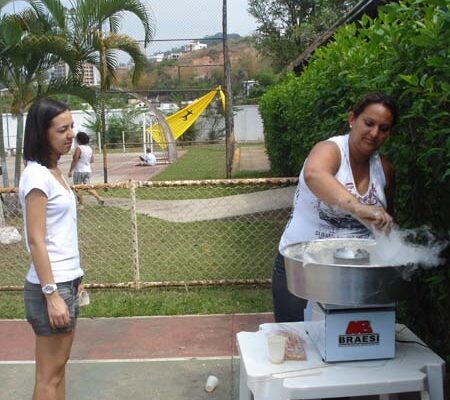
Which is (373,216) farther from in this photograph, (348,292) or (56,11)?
(56,11)

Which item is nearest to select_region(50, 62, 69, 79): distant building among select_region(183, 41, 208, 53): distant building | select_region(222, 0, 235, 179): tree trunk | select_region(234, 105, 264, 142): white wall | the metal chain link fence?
the metal chain link fence

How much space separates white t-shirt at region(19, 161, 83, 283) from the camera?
2.61 meters

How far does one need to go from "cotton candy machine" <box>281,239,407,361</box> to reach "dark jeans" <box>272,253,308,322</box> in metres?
0.38

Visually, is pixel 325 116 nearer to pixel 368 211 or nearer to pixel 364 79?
pixel 364 79

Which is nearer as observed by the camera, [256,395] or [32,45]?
[256,395]

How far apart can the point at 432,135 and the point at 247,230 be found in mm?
6387

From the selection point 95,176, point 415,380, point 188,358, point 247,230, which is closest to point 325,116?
point 188,358

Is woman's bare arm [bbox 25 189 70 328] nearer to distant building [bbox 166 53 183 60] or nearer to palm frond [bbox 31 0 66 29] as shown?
palm frond [bbox 31 0 66 29]

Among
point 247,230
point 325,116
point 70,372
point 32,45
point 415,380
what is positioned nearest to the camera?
point 415,380

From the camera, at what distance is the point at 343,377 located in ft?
7.22

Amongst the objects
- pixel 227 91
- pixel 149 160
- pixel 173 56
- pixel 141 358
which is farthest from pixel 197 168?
pixel 141 358

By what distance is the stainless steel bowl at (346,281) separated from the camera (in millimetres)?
2053

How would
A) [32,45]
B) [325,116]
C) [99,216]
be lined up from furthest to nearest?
[99,216]
[32,45]
[325,116]

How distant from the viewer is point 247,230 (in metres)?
8.62
